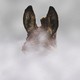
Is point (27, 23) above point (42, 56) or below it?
above

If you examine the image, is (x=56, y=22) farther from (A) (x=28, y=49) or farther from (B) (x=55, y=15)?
(A) (x=28, y=49)

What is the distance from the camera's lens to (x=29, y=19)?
23875mm

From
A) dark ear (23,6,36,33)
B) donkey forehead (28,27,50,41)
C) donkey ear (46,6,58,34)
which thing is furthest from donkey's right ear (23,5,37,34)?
donkey ear (46,6,58,34)

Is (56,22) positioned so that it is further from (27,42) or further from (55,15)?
(27,42)

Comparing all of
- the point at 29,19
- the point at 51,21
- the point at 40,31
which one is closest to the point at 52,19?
the point at 51,21

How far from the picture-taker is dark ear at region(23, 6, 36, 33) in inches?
937

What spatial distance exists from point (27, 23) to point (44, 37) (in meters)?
1.15

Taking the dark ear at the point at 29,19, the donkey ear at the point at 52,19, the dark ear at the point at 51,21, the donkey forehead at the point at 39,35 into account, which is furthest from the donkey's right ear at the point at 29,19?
the donkey ear at the point at 52,19

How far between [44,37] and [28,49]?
3.44 feet

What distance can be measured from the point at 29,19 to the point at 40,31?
85 centimetres

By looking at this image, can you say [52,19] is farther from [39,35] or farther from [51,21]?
[39,35]

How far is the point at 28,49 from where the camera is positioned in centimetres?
2380

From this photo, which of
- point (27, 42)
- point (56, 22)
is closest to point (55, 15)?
point (56, 22)

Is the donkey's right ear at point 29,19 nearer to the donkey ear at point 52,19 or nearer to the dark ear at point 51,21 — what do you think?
the dark ear at point 51,21
